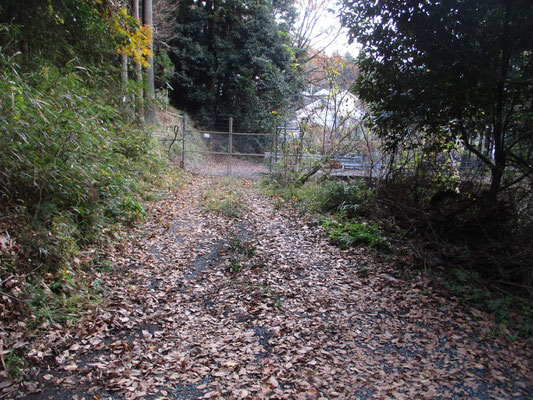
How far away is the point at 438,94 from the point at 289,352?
3.62m

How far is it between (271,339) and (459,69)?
3.84 metres

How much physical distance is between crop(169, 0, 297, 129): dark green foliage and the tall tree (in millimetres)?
12640

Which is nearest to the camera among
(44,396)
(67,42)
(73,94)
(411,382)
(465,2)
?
(44,396)

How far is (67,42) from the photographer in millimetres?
6215

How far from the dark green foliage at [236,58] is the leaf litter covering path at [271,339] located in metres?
13.8

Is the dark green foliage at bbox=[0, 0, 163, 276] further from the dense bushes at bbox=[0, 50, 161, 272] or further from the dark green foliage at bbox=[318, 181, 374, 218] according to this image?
the dark green foliage at bbox=[318, 181, 374, 218]

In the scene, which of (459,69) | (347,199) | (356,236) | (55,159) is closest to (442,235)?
(356,236)

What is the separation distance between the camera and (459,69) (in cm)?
416

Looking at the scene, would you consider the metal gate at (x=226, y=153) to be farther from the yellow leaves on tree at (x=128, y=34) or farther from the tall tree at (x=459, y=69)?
the tall tree at (x=459, y=69)

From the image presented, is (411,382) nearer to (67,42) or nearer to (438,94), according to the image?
(438,94)

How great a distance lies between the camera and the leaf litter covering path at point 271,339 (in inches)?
102

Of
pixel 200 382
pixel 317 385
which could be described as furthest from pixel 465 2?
pixel 200 382

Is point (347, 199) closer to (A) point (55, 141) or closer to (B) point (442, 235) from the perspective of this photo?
(B) point (442, 235)

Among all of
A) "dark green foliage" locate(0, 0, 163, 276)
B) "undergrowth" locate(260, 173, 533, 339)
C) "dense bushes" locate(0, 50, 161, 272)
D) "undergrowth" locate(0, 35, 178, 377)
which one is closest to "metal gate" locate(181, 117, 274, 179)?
"dark green foliage" locate(0, 0, 163, 276)
